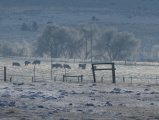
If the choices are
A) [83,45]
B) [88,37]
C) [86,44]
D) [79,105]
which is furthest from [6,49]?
[79,105]

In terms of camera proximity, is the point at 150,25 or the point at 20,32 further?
the point at 150,25

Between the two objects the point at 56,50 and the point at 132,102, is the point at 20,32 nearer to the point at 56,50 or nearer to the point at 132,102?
the point at 56,50

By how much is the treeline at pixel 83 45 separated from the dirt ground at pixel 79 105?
2929 inches

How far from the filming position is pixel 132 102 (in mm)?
18250

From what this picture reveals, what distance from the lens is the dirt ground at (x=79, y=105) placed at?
13961 millimetres

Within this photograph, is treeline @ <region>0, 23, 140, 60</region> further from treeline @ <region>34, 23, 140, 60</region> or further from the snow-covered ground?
the snow-covered ground

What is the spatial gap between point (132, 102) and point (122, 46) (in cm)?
8099

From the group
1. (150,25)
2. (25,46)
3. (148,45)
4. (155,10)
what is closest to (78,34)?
(25,46)

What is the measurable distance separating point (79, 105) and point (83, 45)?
88332 mm

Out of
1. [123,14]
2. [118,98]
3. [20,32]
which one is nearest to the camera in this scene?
[118,98]

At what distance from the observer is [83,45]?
105125mm

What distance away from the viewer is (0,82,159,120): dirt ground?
1396 cm

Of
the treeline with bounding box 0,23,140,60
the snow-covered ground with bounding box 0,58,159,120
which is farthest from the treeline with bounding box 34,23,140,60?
the snow-covered ground with bounding box 0,58,159,120

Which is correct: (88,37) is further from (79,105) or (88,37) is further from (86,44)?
(79,105)
